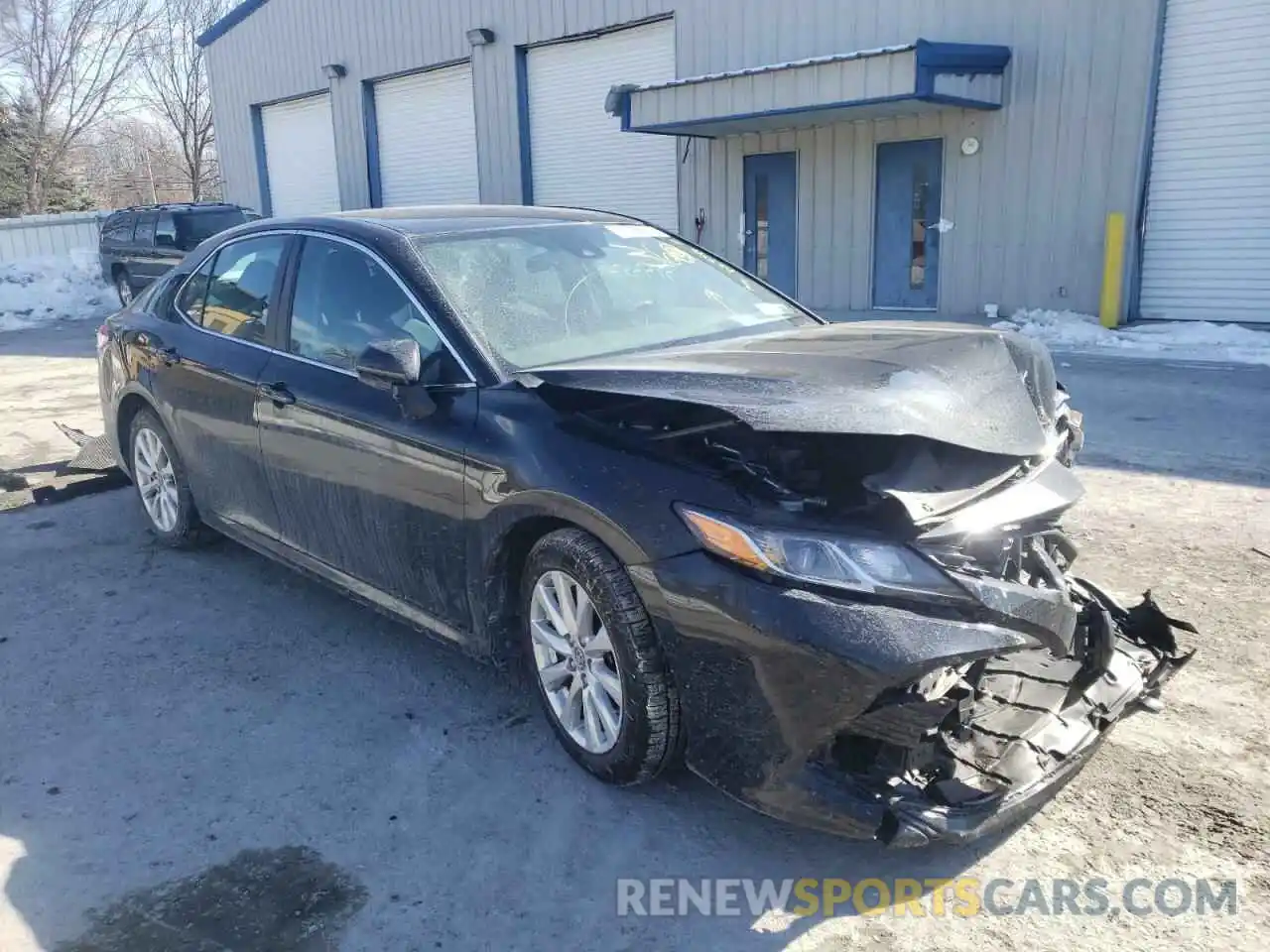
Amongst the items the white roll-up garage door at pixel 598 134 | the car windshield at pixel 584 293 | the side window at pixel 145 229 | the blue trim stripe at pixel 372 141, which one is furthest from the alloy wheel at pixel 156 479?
the blue trim stripe at pixel 372 141

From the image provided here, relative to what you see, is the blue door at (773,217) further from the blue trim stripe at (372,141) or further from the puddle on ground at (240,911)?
the puddle on ground at (240,911)

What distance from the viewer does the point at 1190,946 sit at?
2.31 m

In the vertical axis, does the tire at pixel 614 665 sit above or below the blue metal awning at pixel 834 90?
below

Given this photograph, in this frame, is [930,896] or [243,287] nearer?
[930,896]

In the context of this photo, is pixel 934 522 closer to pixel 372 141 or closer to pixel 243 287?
pixel 243 287

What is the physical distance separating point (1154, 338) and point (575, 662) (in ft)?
34.7

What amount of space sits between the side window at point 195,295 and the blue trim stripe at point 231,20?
71.7 ft

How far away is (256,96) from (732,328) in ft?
79.4

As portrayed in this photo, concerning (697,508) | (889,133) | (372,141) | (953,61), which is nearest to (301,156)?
(372,141)

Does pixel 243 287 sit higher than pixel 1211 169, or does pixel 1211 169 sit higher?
pixel 1211 169

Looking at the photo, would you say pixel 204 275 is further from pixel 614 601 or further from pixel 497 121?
pixel 497 121

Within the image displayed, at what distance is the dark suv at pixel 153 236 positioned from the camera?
17875 millimetres

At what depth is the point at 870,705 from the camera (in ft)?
7.82

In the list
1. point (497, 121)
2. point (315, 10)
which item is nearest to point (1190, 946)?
point (497, 121)
